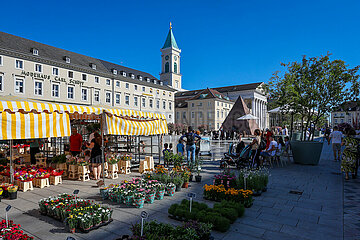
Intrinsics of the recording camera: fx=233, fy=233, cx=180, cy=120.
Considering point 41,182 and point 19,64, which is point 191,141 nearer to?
→ point 41,182

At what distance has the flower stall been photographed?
394 centimetres

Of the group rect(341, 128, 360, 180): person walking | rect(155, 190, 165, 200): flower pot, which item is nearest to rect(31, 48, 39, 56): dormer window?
rect(155, 190, 165, 200): flower pot

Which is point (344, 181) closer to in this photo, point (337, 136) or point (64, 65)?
point (337, 136)

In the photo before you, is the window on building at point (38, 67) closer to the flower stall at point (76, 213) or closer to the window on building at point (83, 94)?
the window on building at point (83, 94)

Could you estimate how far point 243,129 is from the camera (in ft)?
78.7

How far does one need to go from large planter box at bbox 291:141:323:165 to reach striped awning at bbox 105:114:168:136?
6.57m

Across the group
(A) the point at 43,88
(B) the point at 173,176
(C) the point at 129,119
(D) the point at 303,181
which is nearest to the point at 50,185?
(C) the point at 129,119

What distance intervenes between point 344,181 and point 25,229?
900 centimetres

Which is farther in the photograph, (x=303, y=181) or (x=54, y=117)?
(x=303, y=181)

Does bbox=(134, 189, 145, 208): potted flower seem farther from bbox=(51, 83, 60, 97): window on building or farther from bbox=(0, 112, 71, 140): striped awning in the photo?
bbox=(51, 83, 60, 97): window on building

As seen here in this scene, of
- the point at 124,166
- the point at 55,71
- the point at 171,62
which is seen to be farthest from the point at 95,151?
Result: the point at 171,62

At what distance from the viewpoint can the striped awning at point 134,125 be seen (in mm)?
7668

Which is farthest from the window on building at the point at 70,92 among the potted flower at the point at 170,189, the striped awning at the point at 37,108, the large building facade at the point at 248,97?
the large building facade at the point at 248,97

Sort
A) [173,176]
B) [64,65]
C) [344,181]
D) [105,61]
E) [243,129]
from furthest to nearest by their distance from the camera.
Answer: [105,61] → [64,65] → [243,129] → [344,181] → [173,176]
